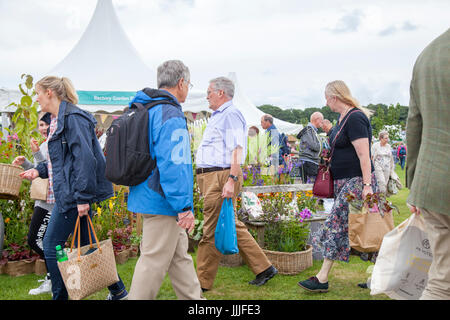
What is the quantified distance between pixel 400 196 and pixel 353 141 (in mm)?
8692

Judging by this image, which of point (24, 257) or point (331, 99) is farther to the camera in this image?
point (24, 257)

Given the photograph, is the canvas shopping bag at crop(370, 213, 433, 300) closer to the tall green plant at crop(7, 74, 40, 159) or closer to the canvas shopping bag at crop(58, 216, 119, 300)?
the canvas shopping bag at crop(58, 216, 119, 300)

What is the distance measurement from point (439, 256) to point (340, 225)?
5.15 feet

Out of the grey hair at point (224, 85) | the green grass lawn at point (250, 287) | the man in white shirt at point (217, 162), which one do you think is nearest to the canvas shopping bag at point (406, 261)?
the green grass lawn at point (250, 287)

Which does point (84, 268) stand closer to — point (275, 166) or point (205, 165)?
point (205, 165)

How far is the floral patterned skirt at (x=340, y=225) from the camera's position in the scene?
3.67 meters

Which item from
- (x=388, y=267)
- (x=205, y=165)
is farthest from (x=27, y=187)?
(x=388, y=267)

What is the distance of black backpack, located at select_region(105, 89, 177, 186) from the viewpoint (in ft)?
8.28

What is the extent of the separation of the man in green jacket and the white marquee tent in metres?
8.60

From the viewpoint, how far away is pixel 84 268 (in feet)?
9.20

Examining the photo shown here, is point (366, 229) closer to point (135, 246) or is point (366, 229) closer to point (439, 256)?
point (439, 256)

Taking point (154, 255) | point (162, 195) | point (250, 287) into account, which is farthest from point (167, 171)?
point (250, 287)

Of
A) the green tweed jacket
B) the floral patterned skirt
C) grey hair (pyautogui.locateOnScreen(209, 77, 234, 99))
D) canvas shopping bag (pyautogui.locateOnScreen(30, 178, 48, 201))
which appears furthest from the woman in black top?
canvas shopping bag (pyautogui.locateOnScreen(30, 178, 48, 201))

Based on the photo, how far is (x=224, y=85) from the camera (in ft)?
12.7
